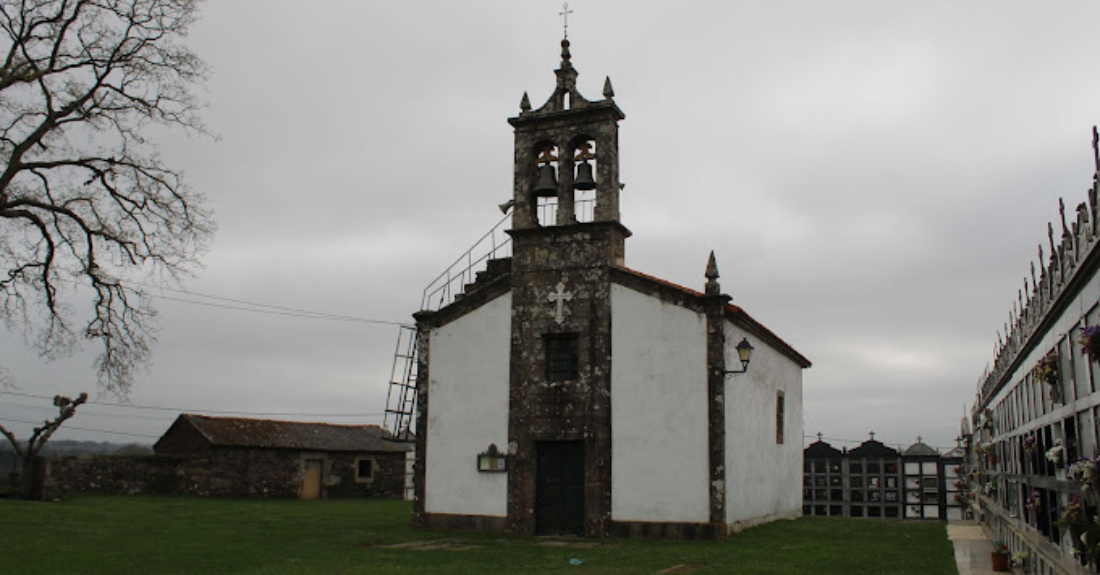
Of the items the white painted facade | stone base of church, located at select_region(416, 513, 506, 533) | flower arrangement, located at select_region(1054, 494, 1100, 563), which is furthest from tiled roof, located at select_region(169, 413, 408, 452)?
flower arrangement, located at select_region(1054, 494, 1100, 563)

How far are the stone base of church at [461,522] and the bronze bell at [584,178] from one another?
7882 mm

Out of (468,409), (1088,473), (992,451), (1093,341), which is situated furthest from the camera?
(468,409)

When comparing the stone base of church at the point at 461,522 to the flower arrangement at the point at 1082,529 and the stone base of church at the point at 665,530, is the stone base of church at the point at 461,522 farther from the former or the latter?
the flower arrangement at the point at 1082,529

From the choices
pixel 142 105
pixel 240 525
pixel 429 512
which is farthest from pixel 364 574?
pixel 142 105

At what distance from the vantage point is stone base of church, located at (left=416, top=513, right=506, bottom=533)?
2016 centimetres

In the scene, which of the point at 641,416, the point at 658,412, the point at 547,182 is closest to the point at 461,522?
the point at 641,416

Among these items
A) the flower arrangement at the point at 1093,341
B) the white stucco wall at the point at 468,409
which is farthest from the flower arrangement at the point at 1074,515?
the white stucco wall at the point at 468,409

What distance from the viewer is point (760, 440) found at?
74.0 feet

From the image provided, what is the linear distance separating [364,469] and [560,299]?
74.6 feet

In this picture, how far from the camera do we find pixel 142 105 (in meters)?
21.5

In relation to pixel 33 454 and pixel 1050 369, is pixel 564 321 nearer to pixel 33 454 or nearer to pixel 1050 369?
pixel 1050 369

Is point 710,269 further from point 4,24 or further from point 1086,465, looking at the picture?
point 4,24

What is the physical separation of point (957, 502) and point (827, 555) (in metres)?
17.0

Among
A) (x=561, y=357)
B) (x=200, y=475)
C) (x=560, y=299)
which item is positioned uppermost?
(x=560, y=299)
